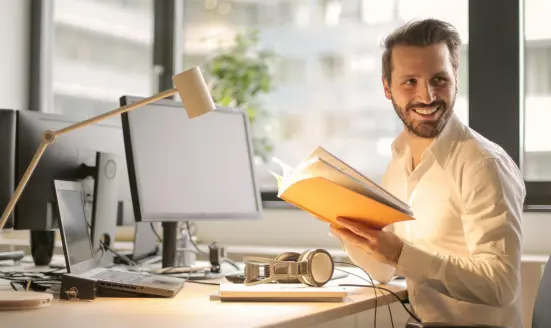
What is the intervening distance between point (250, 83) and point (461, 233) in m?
2.00

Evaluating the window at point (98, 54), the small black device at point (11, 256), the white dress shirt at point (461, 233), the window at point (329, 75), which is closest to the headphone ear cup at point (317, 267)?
the white dress shirt at point (461, 233)

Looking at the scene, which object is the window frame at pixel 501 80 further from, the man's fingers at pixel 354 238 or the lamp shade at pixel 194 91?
the lamp shade at pixel 194 91

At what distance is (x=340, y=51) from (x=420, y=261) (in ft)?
6.60

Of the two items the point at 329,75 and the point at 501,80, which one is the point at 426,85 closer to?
the point at 501,80

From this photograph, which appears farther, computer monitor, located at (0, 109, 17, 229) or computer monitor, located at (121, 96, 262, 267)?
computer monitor, located at (0, 109, 17, 229)

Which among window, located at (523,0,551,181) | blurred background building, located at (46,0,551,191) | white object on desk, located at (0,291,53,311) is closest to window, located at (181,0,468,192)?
blurred background building, located at (46,0,551,191)

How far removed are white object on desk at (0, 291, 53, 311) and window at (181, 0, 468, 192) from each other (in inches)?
82.6

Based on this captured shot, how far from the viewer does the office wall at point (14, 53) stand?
4301 millimetres

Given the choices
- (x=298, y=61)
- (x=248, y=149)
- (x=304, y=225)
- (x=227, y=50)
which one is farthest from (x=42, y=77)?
(x=248, y=149)

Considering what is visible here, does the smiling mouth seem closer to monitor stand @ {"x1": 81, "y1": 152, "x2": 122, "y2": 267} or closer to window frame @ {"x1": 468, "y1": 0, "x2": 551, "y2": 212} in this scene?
monitor stand @ {"x1": 81, "y1": 152, "x2": 122, "y2": 267}

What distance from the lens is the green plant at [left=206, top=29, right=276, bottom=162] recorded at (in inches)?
153

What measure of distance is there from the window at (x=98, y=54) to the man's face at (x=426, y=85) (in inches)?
87.9

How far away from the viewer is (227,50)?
400 centimetres

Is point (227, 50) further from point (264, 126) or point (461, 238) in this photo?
point (461, 238)
